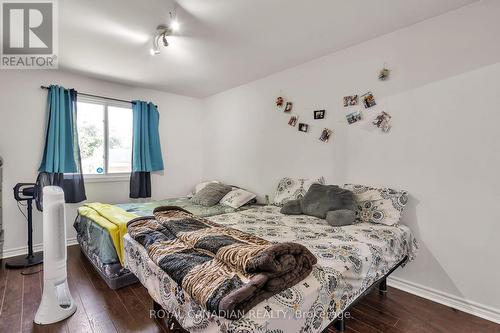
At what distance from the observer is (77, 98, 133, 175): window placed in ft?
11.6

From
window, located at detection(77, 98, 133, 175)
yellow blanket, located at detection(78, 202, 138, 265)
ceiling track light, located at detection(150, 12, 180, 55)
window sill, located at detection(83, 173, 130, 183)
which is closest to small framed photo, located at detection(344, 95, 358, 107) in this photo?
ceiling track light, located at detection(150, 12, 180, 55)

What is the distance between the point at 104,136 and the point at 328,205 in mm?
3392

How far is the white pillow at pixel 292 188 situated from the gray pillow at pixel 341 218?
65 cm

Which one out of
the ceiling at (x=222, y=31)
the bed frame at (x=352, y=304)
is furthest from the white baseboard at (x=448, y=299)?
the ceiling at (x=222, y=31)

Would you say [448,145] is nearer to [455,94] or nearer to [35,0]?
[455,94]

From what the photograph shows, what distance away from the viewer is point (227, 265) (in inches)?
47.8

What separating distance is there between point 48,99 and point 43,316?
2.65 metres

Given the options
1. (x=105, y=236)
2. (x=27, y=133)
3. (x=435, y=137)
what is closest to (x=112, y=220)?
(x=105, y=236)

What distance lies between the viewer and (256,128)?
3652 millimetres

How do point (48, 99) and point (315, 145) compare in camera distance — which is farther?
point (48, 99)

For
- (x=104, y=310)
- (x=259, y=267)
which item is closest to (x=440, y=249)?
(x=259, y=267)

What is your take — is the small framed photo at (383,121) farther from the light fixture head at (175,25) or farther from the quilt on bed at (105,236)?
the light fixture head at (175,25)

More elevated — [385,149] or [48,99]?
[48,99]

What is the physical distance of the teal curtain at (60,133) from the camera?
3.09 m
